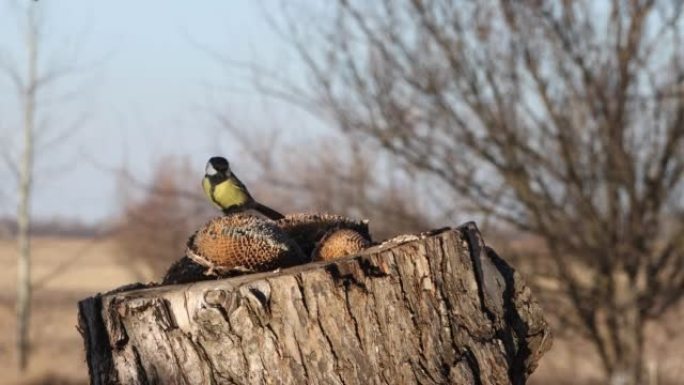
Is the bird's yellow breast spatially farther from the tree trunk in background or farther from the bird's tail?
the tree trunk in background

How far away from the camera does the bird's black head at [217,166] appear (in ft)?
9.47

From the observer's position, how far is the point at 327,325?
2.18 meters

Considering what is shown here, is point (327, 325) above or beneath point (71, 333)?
beneath

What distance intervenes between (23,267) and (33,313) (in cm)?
878

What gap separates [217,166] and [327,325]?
0.83m

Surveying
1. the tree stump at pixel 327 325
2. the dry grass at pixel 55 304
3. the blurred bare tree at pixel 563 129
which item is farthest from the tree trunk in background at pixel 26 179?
the tree stump at pixel 327 325

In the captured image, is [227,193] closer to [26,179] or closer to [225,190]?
[225,190]

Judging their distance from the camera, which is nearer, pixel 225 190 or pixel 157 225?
pixel 225 190

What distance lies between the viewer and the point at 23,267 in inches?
647

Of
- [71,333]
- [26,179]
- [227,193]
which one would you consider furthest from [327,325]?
[71,333]

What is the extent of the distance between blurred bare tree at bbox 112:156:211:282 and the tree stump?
592 cm

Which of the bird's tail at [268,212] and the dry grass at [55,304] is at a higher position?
the dry grass at [55,304]

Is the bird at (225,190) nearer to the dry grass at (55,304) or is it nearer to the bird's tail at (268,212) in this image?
the bird's tail at (268,212)

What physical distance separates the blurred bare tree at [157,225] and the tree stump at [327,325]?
5918mm
